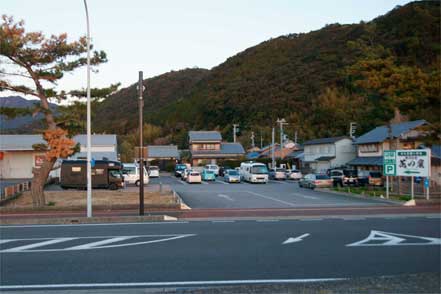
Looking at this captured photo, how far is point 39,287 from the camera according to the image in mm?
8766

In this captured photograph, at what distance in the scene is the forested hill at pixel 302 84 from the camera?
3780 inches

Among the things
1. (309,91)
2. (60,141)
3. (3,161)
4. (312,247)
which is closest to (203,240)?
(312,247)

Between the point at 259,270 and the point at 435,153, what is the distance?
3613cm

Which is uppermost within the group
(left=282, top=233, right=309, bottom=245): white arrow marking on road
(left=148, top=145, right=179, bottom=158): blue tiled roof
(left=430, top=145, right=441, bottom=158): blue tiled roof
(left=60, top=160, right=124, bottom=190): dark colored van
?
(left=148, top=145, right=179, bottom=158): blue tiled roof

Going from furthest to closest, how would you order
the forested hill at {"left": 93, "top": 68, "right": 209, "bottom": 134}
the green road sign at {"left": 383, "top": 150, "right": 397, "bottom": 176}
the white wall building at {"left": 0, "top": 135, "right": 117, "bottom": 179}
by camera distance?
the forested hill at {"left": 93, "top": 68, "right": 209, "bottom": 134}, the white wall building at {"left": 0, "top": 135, "right": 117, "bottom": 179}, the green road sign at {"left": 383, "top": 150, "right": 397, "bottom": 176}

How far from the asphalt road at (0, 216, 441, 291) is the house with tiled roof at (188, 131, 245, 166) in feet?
222

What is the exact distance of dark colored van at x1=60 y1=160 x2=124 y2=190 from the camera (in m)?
36.4

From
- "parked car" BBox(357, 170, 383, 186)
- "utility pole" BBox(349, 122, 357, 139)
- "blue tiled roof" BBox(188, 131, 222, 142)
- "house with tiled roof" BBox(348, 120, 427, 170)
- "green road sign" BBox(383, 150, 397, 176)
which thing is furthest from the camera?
"blue tiled roof" BBox(188, 131, 222, 142)

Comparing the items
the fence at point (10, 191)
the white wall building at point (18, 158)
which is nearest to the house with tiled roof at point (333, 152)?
the white wall building at point (18, 158)

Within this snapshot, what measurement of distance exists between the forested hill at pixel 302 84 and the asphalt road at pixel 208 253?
152 ft

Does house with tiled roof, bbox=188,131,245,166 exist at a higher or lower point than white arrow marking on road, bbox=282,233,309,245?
higher

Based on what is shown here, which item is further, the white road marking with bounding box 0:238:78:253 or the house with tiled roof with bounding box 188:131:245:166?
the house with tiled roof with bounding box 188:131:245:166

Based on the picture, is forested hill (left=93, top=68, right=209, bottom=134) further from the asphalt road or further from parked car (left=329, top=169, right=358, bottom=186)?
the asphalt road

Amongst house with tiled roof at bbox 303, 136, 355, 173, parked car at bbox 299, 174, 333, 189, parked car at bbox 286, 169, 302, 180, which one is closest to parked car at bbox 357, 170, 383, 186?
parked car at bbox 299, 174, 333, 189
